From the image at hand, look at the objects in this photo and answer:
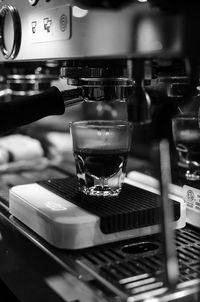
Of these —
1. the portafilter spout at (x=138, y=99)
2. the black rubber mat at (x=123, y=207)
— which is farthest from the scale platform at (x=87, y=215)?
the portafilter spout at (x=138, y=99)

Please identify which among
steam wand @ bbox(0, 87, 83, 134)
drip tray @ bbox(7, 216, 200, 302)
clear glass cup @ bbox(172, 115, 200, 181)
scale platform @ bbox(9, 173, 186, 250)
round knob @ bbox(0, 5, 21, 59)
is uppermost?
round knob @ bbox(0, 5, 21, 59)

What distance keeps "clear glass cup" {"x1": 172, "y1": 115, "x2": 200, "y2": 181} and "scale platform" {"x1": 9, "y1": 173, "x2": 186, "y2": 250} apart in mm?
128

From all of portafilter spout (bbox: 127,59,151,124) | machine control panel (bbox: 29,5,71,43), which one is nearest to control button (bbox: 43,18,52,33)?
machine control panel (bbox: 29,5,71,43)

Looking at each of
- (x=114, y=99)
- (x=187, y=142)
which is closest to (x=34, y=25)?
(x=114, y=99)

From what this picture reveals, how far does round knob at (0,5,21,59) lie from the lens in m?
0.76

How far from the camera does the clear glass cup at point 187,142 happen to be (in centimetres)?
90

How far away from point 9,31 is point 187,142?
1.23ft

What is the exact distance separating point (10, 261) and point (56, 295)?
138 millimetres

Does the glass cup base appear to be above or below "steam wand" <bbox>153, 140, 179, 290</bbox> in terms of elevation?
below

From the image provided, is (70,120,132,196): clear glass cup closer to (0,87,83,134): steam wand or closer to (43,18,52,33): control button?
(0,87,83,134): steam wand

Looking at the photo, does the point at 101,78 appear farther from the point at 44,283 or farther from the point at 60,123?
the point at 60,123

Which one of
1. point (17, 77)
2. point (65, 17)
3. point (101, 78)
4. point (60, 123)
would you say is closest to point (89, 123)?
point (101, 78)

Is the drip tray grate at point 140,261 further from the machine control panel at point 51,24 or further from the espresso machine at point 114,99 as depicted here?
the machine control panel at point 51,24

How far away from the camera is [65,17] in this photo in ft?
2.03
